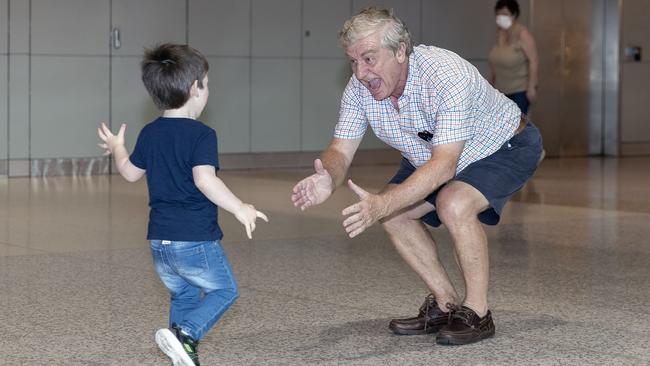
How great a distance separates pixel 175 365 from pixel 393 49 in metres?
1.46

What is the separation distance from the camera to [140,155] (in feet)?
13.4

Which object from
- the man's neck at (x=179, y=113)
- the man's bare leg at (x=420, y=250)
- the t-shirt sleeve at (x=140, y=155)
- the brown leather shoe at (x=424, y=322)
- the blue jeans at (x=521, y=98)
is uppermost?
the man's neck at (x=179, y=113)

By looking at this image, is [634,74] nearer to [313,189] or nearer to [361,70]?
[361,70]

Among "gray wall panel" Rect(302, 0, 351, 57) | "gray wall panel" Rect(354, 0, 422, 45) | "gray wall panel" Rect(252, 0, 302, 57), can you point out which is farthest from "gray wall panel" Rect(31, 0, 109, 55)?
"gray wall panel" Rect(354, 0, 422, 45)

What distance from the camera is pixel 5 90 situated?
12.7 meters

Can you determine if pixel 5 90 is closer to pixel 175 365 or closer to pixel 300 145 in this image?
pixel 300 145

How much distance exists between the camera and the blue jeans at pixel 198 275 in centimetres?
402

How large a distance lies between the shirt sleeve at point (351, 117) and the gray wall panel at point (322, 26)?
32.1ft

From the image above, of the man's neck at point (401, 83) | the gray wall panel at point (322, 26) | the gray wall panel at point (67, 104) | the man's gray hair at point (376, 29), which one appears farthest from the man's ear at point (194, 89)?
the gray wall panel at point (322, 26)

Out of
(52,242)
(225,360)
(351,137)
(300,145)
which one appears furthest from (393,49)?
(300,145)

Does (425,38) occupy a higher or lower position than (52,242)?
higher

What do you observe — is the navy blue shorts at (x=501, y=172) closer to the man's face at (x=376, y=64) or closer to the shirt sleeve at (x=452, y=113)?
the shirt sleeve at (x=452, y=113)

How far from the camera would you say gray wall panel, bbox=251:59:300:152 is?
14492 mm

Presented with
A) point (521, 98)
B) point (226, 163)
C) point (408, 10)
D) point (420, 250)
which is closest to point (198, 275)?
point (420, 250)
